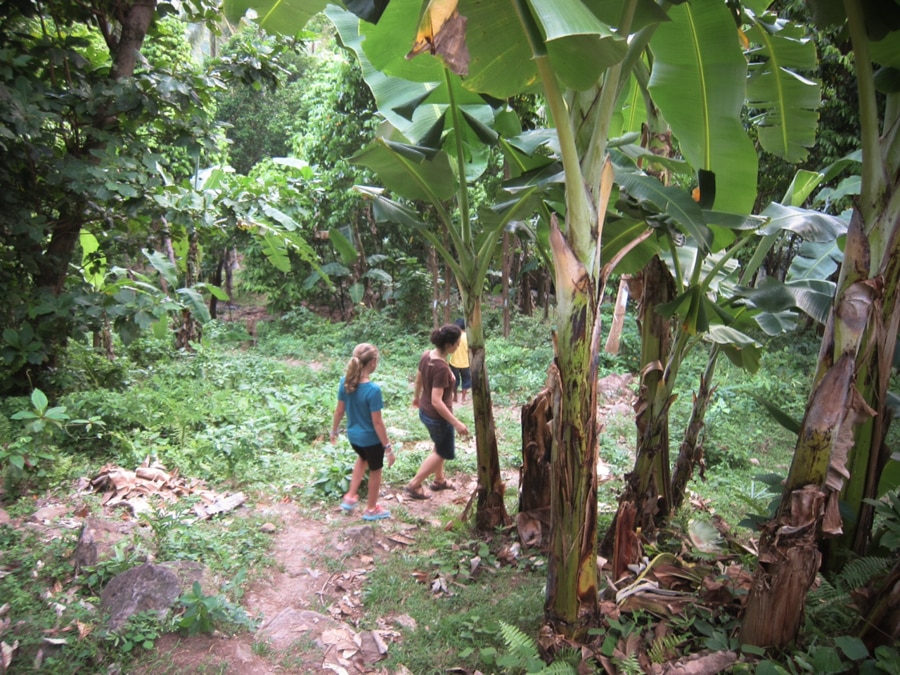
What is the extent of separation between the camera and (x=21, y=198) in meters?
4.14

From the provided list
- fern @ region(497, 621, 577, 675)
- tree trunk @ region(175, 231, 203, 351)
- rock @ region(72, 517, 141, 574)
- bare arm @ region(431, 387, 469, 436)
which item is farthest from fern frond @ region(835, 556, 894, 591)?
tree trunk @ region(175, 231, 203, 351)

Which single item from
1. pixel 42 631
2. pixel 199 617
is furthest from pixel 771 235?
pixel 42 631

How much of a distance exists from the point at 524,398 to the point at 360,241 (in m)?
6.50

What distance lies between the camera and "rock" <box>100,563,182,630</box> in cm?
279

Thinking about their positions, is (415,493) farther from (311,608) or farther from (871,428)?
(871,428)

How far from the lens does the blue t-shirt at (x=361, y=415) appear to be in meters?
4.27

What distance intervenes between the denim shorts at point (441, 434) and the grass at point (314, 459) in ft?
1.64

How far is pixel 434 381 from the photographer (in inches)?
179

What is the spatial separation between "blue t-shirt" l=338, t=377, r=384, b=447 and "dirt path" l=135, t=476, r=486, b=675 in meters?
0.64

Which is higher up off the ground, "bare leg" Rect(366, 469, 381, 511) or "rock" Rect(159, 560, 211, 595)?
"bare leg" Rect(366, 469, 381, 511)

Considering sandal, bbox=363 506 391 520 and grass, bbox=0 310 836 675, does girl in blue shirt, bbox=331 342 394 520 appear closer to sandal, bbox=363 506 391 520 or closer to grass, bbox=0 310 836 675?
sandal, bbox=363 506 391 520

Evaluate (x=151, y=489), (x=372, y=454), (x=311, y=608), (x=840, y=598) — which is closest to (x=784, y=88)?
(x=840, y=598)

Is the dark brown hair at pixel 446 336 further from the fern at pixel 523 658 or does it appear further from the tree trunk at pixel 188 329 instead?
the tree trunk at pixel 188 329

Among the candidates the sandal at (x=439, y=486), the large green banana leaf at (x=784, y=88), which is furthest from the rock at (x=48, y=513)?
the large green banana leaf at (x=784, y=88)
